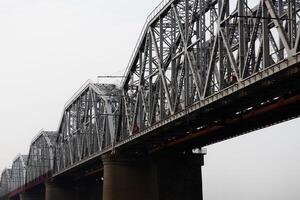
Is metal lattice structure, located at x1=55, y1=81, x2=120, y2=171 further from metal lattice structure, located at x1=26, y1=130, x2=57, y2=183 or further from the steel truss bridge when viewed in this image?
metal lattice structure, located at x1=26, y1=130, x2=57, y2=183

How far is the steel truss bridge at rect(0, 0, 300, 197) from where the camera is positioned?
36.1 m

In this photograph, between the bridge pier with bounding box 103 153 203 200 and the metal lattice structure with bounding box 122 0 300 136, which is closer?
the metal lattice structure with bounding box 122 0 300 136

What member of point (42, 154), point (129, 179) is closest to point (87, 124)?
point (129, 179)

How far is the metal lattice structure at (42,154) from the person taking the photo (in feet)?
456

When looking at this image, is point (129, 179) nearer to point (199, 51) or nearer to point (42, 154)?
point (199, 51)

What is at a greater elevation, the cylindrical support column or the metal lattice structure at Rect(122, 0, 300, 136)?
the metal lattice structure at Rect(122, 0, 300, 136)

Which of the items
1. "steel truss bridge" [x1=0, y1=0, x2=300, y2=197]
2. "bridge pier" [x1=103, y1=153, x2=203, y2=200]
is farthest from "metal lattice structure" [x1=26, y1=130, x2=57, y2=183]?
"bridge pier" [x1=103, y1=153, x2=203, y2=200]

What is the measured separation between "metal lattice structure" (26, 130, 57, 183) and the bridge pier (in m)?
61.3

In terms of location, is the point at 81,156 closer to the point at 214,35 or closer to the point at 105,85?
the point at 105,85

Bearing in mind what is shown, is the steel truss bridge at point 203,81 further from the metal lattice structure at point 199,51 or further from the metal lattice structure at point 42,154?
the metal lattice structure at point 42,154

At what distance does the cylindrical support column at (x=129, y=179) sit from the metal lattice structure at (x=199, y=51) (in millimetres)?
4116

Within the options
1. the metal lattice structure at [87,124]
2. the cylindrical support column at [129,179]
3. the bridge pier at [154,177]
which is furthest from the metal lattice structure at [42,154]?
the bridge pier at [154,177]

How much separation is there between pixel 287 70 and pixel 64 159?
86741 mm

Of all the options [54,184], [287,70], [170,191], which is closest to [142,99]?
[170,191]
